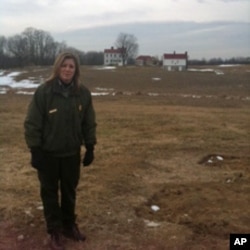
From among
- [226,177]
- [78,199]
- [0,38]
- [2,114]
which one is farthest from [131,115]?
[0,38]

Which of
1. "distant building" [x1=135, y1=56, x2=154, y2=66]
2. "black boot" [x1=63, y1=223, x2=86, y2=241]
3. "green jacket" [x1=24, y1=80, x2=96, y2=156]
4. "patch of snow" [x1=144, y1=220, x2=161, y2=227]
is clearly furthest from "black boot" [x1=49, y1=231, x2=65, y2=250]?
"distant building" [x1=135, y1=56, x2=154, y2=66]

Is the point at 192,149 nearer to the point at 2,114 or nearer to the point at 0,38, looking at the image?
the point at 2,114

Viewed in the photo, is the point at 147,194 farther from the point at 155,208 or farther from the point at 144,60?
the point at 144,60

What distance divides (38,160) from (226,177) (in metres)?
3.80

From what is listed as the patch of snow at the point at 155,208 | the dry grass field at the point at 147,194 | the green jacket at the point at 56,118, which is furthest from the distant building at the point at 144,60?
the green jacket at the point at 56,118

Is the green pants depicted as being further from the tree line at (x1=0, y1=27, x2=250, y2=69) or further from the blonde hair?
the tree line at (x1=0, y1=27, x2=250, y2=69)

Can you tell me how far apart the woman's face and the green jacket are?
0.24ft

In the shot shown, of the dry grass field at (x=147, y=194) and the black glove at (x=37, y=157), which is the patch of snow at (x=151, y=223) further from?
the black glove at (x=37, y=157)

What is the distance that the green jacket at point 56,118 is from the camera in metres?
4.38

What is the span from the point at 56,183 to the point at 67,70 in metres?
1.14

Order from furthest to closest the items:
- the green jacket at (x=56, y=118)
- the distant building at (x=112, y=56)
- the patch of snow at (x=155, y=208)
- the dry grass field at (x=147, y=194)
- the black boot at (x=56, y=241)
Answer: the distant building at (x=112, y=56)
the patch of snow at (x=155, y=208)
the dry grass field at (x=147, y=194)
the black boot at (x=56, y=241)
the green jacket at (x=56, y=118)

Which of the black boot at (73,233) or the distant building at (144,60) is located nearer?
the black boot at (73,233)

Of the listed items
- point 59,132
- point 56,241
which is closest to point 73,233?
point 56,241

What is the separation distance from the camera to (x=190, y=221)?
5320 millimetres
